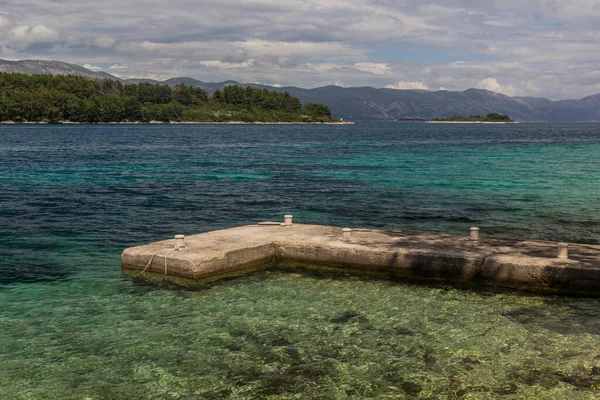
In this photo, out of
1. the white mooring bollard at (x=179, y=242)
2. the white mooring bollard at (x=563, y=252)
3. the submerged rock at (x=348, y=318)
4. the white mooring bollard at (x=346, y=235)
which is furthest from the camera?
the white mooring bollard at (x=346, y=235)

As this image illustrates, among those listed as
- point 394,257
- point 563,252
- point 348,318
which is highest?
point 563,252

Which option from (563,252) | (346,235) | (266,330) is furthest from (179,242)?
(563,252)

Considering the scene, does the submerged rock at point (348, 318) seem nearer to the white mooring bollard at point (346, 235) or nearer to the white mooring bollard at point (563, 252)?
the white mooring bollard at point (346, 235)

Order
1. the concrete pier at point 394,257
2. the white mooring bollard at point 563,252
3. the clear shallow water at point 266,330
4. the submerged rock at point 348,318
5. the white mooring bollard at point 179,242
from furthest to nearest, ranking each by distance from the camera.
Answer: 1. the white mooring bollard at point 179,242
2. the white mooring bollard at point 563,252
3. the concrete pier at point 394,257
4. the submerged rock at point 348,318
5. the clear shallow water at point 266,330

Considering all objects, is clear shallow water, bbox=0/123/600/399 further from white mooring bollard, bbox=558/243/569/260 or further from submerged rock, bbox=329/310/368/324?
white mooring bollard, bbox=558/243/569/260

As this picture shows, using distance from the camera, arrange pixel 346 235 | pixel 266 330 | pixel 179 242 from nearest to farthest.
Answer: pixel 266 330 < pixel 179 242 < pixel 346 235

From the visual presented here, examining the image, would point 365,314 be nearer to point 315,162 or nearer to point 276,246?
point 276,246

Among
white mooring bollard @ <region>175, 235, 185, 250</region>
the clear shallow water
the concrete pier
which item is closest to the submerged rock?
the clear shallow water

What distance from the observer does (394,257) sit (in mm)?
15562

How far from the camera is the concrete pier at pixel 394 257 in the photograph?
14.1 m

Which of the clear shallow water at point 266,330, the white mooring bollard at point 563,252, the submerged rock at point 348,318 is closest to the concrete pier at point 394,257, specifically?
the white mooring bollard at point 563,252

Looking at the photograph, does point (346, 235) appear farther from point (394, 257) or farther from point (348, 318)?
point (348, 318)

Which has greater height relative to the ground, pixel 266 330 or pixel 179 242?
pixel 179 242

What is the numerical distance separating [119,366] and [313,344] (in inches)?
136
